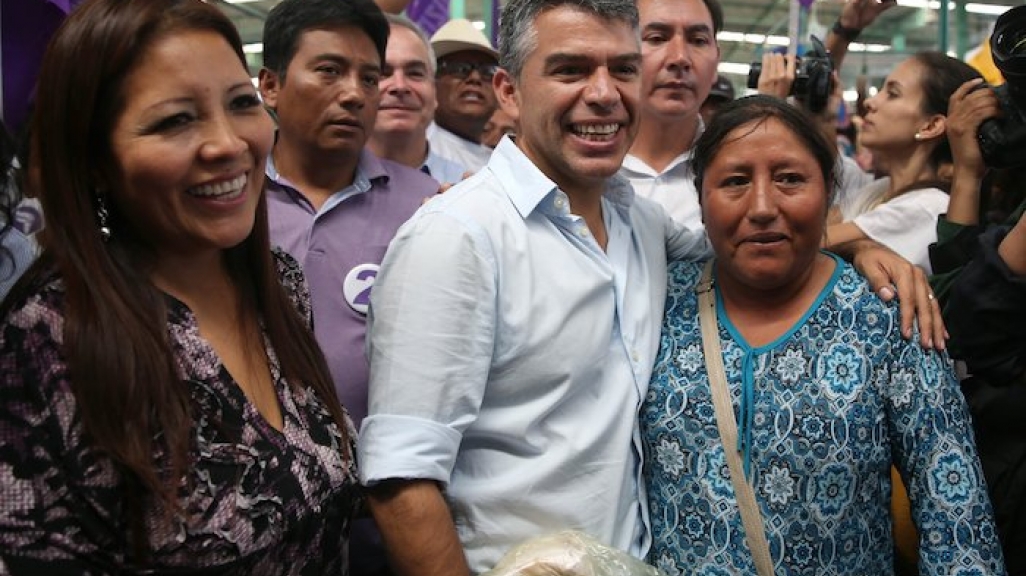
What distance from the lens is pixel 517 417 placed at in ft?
5.73

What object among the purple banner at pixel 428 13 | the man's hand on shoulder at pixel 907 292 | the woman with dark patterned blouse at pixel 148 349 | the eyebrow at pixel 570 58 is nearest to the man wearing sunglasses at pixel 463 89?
the purple banner at pixel 428 13

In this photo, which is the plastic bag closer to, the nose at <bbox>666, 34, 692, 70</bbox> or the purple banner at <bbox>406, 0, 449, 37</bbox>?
the nose at <bbox>666, 34, 692, 70</bbox>

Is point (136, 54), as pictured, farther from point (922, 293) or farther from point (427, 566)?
point (922, 293)

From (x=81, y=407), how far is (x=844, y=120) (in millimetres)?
7809

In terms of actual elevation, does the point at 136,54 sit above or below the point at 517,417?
above

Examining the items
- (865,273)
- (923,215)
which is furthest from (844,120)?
(865,273)

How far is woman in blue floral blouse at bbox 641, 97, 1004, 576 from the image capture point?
5.74 feet

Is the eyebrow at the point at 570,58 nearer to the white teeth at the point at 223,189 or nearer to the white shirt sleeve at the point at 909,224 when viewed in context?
the white teeth at the point at 223,189

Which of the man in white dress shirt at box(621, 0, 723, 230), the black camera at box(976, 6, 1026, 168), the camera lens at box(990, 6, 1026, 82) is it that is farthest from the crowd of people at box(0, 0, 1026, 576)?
the man in white dress shirt at box(621, 0, 723, 230)

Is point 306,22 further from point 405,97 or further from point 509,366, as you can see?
point 509,366

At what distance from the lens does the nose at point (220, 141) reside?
4.51 ft

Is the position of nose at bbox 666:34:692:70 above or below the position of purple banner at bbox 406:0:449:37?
below

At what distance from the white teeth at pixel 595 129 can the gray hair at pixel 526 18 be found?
18 cm

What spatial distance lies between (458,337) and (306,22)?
1083 millimetres
